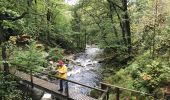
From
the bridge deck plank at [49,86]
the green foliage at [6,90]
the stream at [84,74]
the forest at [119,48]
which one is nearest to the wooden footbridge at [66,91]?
the bridge deck plank at [49,86]

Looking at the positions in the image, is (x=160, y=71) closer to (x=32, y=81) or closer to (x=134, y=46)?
(x=32, y=81)

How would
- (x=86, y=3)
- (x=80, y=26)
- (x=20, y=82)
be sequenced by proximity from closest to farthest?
(x=20, y=82) < (x=86, y=3) < (x=80, y=26)

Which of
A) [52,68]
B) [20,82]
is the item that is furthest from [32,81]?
[52,68]

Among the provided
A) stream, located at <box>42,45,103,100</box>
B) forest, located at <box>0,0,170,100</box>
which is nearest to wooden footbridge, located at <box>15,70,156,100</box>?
forest, located at <box>0,0,170,100</box>

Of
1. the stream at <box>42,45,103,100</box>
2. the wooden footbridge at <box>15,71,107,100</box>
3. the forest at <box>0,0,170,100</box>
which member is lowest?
the stream at <box>42,45,103,100</box>

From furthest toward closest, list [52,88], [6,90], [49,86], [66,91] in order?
1. [49,86]
2. [52,88]
3. [6,90]
4. [66,91]

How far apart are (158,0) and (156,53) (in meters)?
3.95

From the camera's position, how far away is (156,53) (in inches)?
766

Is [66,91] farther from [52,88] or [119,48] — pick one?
[119,48]

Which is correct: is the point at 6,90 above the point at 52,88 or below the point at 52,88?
above

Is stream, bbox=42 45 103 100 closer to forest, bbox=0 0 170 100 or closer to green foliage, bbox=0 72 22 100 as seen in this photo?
forest, bbox=0 0 170 100

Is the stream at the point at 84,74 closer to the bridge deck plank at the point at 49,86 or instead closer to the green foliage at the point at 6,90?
the bridge deck plank at the point at 49,86

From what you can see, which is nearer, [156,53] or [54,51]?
[156,53]

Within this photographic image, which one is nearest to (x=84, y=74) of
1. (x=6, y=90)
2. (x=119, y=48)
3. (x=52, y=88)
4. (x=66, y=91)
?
(x=119, y=48)
